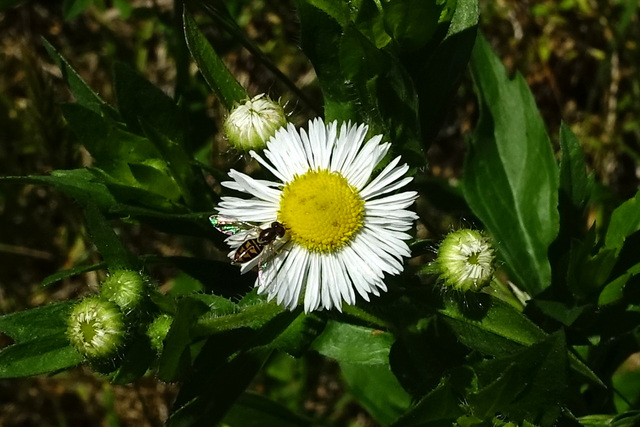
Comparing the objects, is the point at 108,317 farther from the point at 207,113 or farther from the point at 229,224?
the point at 207,113

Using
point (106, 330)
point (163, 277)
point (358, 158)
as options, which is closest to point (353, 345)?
point (358, 158)

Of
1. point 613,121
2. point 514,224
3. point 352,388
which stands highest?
point 613,121

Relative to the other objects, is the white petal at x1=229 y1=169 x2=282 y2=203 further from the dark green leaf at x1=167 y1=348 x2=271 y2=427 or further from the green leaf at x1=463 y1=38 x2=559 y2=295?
the green leaf at x1=463 y1=38 x2=559 y2=295

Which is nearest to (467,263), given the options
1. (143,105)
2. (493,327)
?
(493,327)

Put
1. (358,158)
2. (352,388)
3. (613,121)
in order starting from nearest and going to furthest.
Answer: (358,158) < (352,388) < (613,121)

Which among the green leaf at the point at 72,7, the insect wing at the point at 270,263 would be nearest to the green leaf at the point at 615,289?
the insect wing at the point at 270,263

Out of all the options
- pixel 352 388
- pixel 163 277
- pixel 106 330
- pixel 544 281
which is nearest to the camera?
pixel 106 330

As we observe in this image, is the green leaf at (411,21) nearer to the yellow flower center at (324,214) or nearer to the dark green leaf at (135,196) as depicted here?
the yellow flower center at (324,214)

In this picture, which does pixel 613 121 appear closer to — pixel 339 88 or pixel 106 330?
pixel 339 88
